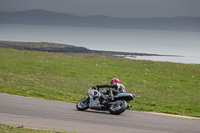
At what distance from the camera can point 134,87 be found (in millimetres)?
33688

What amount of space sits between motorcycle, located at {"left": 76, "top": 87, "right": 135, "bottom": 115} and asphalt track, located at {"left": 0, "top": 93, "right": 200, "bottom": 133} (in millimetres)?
282

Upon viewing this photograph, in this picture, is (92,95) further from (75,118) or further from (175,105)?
(175,105)

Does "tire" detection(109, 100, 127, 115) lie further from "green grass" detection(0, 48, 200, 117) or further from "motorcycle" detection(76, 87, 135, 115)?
"green grass" detection(0, 48, 200, 117)

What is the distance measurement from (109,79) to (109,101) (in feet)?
72.0

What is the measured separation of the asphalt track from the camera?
45.2 ft

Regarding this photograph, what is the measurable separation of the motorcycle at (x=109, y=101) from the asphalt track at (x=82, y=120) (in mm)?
282

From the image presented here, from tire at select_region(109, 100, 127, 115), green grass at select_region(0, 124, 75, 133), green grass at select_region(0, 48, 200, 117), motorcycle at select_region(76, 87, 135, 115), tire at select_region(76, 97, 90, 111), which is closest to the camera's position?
green grass at select_region(0, 124, 75, 133)

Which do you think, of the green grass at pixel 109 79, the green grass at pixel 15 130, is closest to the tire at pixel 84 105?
the green grass at pixel 109 79

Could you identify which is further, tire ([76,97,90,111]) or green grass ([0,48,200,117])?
green grass ([0,48,200,117])

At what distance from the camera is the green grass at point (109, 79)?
24.5m

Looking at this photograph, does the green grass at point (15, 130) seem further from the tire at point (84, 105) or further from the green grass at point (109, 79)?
the green grass at point (109, 79)

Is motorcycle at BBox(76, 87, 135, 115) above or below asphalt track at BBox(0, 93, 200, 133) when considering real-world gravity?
above

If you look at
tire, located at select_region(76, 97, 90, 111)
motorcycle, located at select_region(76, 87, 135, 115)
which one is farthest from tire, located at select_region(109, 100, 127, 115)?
tire, located at select_region(76, 97, 90, 111)

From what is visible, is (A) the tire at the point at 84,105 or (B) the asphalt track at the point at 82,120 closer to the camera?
(B) the asphalt track at the point at 82,120
